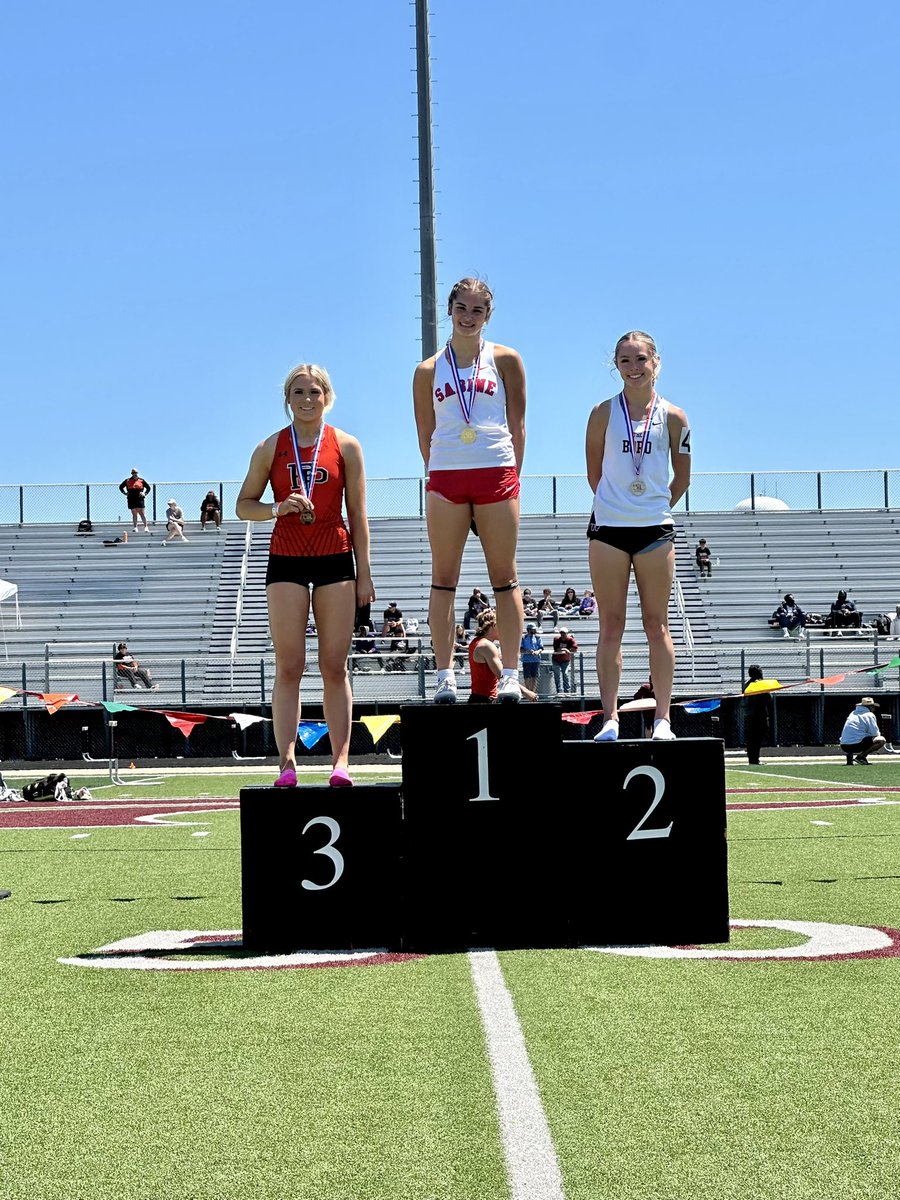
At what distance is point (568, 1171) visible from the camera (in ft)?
10.5

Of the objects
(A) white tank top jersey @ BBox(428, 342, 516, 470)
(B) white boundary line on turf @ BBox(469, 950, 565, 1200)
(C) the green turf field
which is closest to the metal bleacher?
(A) white tank top jersey @ BBox(428, 342, 516, 470)

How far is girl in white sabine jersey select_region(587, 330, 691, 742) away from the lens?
6.43 metres

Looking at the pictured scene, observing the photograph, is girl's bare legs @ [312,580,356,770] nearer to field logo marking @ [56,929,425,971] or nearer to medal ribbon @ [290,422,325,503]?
medal ribbon @ [290,422,325,503]

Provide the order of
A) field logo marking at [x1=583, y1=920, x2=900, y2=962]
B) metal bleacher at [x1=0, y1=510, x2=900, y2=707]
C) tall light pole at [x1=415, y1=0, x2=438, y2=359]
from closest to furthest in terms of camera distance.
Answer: field logo marking at [x1=583, y1=920, x2=900, y2=962]
tall light pole at [x1=415, y1=0, x2=438, y2=359]
metal bleacher at [x1=0, y1=510, x2=900, y2=707]

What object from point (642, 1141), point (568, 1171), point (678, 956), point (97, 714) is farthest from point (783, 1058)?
point (97, 714)

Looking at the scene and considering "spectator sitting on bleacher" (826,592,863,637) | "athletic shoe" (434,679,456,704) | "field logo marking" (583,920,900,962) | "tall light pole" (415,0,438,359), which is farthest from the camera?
"spectator sitting on bleacher" (826,592,863,637)

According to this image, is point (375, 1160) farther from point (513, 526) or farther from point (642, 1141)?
point (513, 526)

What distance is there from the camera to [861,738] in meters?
21.6

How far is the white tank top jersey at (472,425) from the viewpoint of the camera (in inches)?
242

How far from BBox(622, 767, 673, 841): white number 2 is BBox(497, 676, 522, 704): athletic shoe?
56cm

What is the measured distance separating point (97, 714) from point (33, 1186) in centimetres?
2351

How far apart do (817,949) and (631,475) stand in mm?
2126

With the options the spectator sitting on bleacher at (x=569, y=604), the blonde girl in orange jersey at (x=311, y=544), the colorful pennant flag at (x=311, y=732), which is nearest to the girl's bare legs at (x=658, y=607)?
the blonde girl in orange jersey at (x=311, y=544)

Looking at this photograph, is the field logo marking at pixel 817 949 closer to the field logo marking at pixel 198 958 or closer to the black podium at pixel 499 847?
the black podium at pixel 499 847
